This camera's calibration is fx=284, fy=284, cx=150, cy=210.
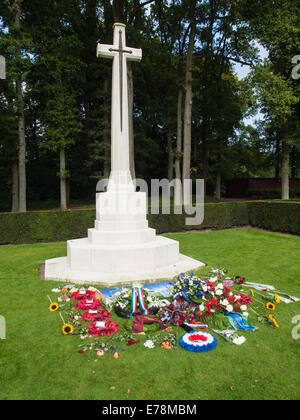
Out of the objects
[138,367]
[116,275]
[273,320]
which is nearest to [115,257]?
[116,275]

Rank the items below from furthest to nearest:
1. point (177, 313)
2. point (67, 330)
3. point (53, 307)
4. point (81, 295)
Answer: point (81, 295) → point (53, 307) → point (177, 313) → point (67, 330)

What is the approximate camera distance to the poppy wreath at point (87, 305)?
4.88 m

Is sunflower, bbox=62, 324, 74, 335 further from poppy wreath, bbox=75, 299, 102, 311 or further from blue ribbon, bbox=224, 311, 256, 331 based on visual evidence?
blue ribbon, bbox=224, 311, 256, 331

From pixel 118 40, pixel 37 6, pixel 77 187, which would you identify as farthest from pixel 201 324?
pixel 77 187

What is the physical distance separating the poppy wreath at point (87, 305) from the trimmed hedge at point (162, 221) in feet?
23.7

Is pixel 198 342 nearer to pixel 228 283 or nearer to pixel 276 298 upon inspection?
pixel 276 298

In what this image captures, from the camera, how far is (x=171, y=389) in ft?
9.54

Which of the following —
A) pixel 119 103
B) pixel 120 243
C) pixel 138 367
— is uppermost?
pixel 119 103

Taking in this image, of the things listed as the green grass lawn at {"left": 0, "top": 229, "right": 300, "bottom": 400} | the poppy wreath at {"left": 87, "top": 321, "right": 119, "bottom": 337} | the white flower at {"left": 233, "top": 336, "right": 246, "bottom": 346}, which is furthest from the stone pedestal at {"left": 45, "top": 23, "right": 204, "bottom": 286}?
the white flower at {"left": 233, "top": 336, "right": 246, "bottom": 346}

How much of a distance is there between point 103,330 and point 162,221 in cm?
918

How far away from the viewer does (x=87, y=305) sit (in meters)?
4.91

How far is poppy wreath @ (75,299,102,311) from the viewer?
488 centimetres

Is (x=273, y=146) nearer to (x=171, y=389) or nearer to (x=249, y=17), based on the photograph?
(x=249, y=17)

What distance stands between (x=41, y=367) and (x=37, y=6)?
70.8 feet
